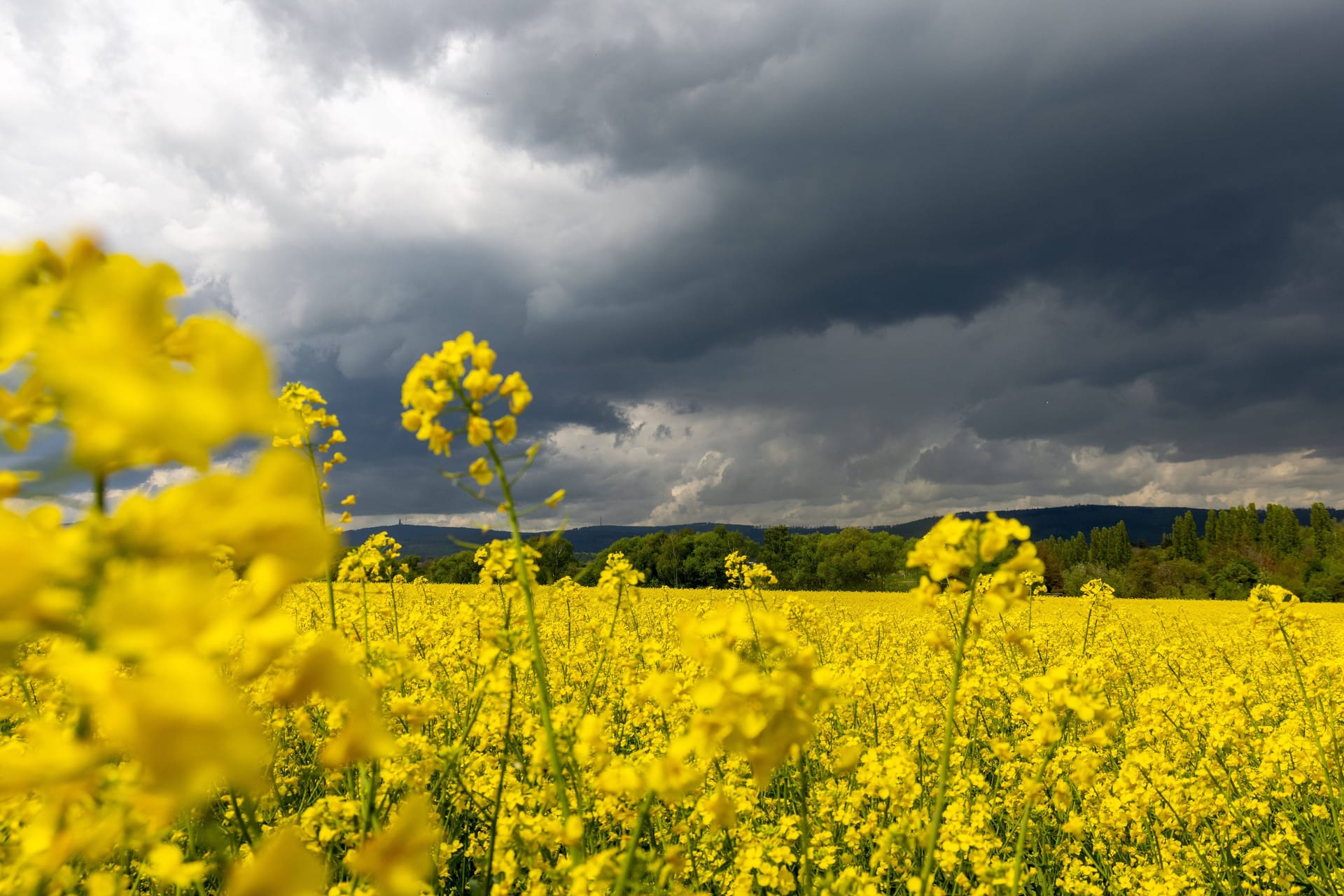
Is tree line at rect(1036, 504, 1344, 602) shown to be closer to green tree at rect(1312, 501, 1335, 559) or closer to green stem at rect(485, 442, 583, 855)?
green tree at rect(1312, 501, 1335, 559)

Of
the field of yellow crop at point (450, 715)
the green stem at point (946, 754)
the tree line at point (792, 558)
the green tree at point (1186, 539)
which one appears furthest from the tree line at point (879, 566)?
the green stem at point (946, 754)

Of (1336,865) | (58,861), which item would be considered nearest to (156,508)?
(58,861)

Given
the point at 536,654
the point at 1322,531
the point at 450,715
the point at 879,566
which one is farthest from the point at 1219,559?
the point at 536,654

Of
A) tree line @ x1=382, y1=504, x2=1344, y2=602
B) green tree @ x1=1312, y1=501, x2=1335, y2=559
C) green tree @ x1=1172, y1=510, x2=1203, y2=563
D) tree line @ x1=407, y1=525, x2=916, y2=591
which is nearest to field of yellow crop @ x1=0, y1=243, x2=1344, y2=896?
tree line @ x1=382, y1=504, x2=1344, y2=602

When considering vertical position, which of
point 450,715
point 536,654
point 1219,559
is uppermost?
point 536,654

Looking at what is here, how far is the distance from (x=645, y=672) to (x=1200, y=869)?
177 inches

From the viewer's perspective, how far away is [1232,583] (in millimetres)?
49469

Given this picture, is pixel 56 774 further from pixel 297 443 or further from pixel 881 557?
pixel 881 557

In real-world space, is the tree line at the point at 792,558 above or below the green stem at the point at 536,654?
below

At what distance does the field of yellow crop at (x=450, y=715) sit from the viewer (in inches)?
20.9

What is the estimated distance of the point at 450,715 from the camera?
19.5 ft

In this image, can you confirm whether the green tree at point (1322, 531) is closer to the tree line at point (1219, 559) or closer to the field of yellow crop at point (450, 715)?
the tree line at point (1219, 559)

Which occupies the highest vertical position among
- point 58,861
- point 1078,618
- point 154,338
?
point 154,338

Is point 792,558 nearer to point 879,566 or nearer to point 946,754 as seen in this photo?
point 879,566
